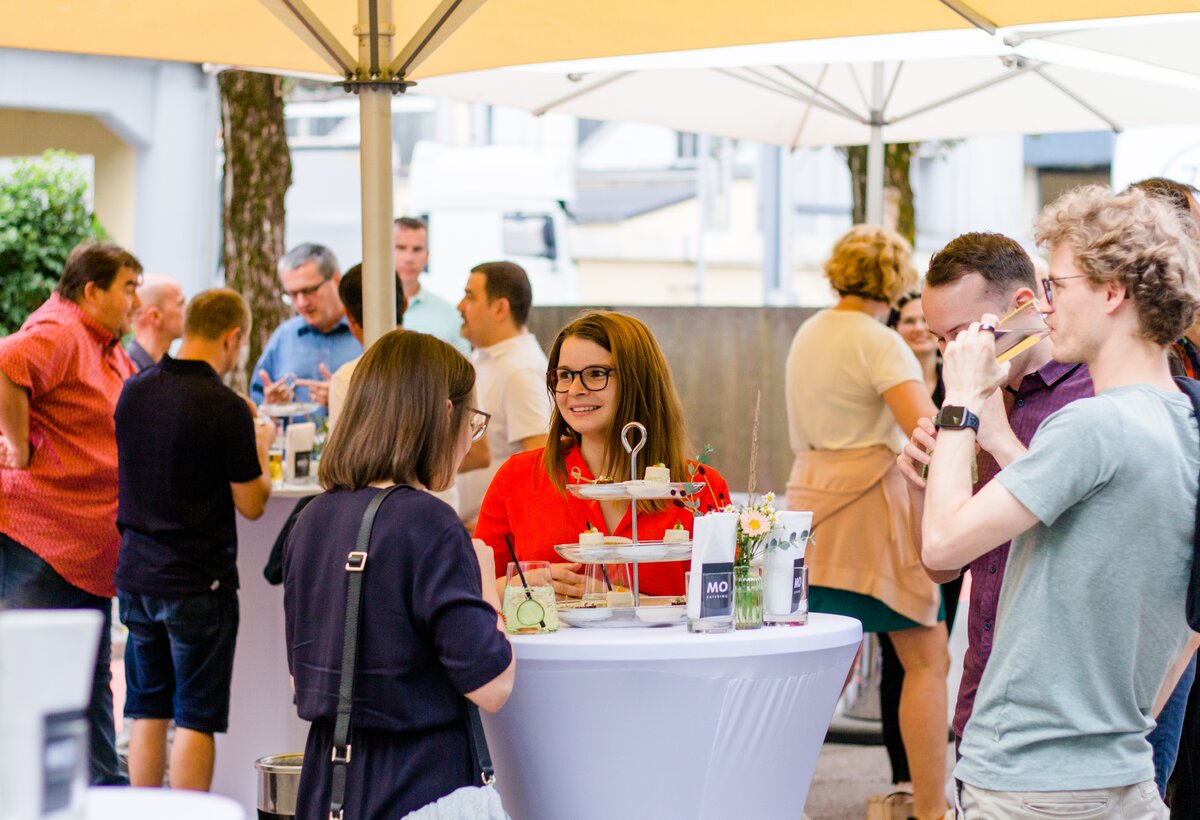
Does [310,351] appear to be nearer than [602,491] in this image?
No

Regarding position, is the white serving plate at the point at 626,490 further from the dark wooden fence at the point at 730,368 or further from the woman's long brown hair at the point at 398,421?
the dark wooden fence at the point at 730,368

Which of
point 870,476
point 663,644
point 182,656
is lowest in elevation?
point 182,656

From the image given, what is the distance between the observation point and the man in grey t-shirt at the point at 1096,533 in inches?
71.9

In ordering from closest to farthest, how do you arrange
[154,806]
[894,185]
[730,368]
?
[154,806], [730,368], [894,185]

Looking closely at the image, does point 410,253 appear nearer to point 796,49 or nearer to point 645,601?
point 796,49

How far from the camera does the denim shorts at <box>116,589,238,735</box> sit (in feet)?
12.4

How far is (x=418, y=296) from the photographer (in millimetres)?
5488

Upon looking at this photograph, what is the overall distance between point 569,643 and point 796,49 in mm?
2395

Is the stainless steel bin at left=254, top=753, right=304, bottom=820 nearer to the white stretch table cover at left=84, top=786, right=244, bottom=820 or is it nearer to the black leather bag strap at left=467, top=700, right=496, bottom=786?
the black leather bag strap at left=467, top=700, right=496, bottom=786

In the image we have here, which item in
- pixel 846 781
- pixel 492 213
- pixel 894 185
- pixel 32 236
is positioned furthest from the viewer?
A: pixel 492 213

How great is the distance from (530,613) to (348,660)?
38 centimetres

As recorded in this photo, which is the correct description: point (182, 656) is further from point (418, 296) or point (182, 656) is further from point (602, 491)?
point (418, 296)

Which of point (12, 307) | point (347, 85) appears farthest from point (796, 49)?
point (12, 307)

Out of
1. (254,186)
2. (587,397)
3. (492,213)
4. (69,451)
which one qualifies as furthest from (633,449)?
(492,213)
